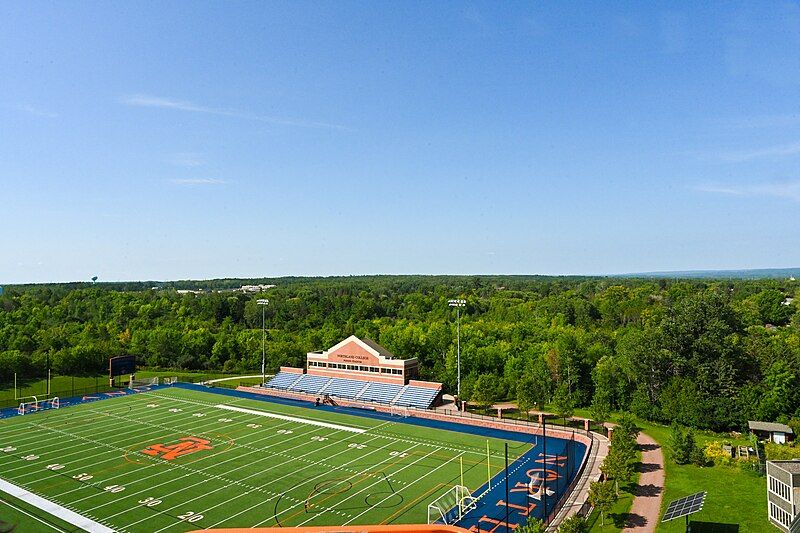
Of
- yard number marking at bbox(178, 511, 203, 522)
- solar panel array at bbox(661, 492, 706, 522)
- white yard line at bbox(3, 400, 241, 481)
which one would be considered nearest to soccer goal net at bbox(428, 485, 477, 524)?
solar panel array at bbox(661, 492, 706, 522)

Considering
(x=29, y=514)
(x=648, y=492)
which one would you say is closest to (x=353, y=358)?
(x=29, y=514)

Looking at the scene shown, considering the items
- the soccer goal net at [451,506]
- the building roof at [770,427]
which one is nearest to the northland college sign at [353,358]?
the soccer goal net at [451,506]

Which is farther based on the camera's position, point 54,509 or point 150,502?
point 150,502

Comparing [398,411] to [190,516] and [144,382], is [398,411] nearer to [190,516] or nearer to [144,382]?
[190,516]

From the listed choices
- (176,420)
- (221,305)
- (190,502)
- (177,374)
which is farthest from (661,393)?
(221,305)

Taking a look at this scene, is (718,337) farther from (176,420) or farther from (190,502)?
(176,420)

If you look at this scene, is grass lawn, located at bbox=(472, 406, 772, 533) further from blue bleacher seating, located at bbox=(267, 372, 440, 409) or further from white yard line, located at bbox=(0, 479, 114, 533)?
white yard line, located at bbox=(0, 479, 114, 533)

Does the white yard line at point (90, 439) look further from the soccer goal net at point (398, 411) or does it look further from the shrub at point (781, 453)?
the shrub at point (781, 453)
